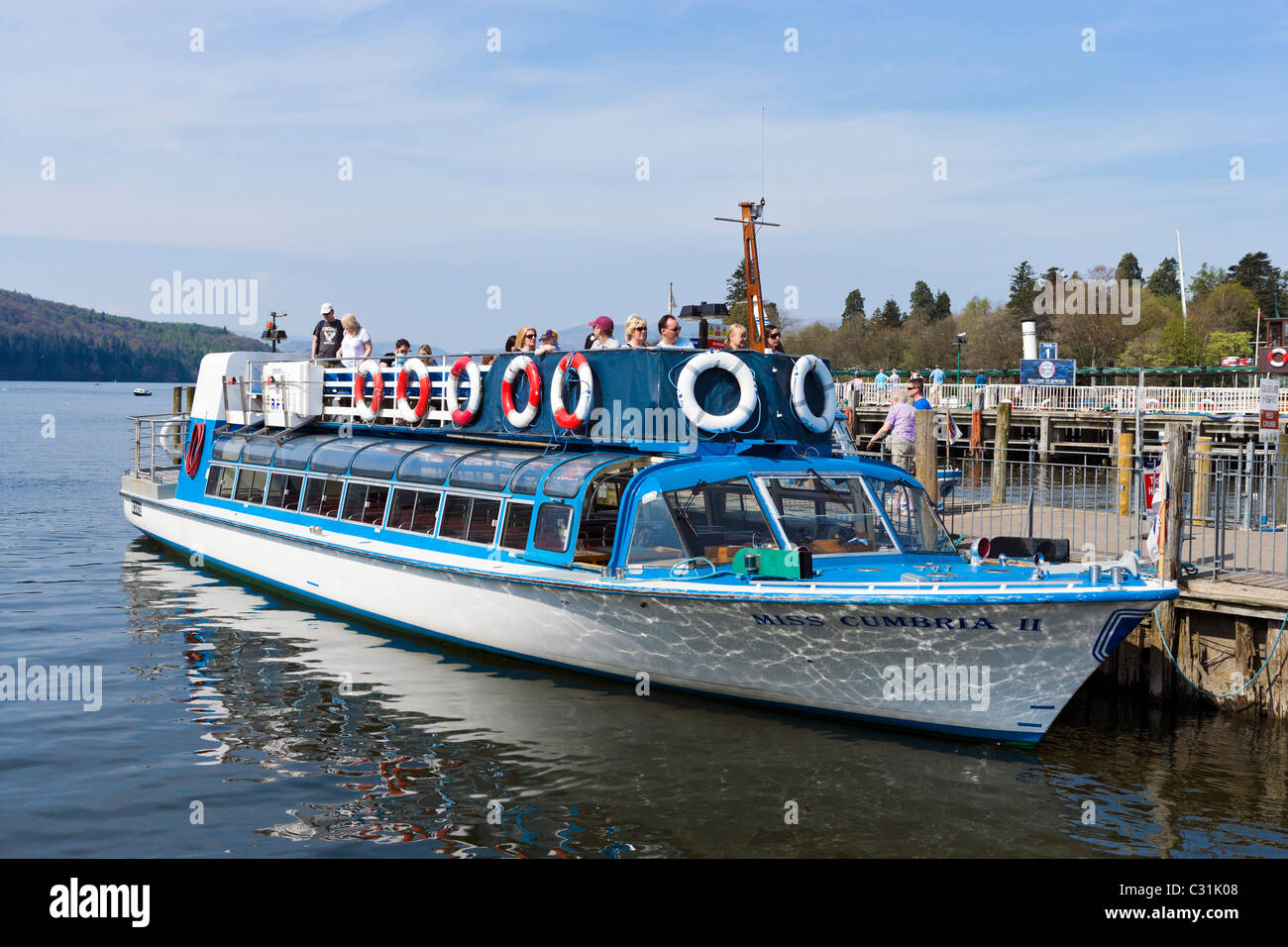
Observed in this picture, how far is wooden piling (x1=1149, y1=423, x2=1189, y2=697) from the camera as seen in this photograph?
39.6 feet

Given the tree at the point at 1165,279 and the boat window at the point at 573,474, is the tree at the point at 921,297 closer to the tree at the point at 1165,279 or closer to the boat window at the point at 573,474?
the tree at the point at 1165,279

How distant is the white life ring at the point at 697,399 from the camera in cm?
1273

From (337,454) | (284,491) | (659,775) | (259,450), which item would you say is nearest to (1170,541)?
(659,775)

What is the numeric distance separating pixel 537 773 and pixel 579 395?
5.02m

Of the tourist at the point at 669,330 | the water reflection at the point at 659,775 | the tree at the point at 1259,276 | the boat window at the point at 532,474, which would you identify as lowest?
the water reflection at the point at 659,775

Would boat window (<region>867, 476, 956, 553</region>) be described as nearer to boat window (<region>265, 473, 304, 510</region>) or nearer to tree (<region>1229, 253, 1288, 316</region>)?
boat window (<region>265, 473, 304, 510</region>)

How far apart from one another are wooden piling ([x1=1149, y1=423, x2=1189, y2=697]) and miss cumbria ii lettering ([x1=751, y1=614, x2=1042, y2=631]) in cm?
271

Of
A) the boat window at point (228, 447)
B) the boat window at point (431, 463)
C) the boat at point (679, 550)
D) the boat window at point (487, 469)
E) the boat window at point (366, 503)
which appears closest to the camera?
the boat at point (679, 550)

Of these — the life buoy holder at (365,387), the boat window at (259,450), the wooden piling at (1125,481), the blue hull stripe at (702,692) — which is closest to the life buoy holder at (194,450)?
the boat window at (259,450)

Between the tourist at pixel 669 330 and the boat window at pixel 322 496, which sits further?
the boat window at pixel 322 496

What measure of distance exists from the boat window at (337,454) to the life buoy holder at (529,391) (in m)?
3.07

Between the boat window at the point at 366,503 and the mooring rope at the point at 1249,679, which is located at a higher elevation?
the boat window at the point at 366,503
